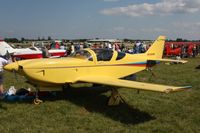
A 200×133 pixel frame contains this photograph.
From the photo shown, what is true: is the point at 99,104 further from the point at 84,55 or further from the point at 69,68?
the point at 84,55

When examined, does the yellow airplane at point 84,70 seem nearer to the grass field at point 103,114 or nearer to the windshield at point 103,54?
the windshield at point 103,54

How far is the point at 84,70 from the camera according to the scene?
10.1 meters

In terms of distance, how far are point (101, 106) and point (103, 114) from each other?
0.92 meters

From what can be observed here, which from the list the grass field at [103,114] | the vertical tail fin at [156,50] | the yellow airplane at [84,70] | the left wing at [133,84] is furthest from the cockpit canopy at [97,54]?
the vertical tail fin at [156,50]

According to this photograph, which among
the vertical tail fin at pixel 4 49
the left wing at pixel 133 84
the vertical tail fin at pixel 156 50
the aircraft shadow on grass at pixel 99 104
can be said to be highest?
the vertical tail fin at pixel 156 50

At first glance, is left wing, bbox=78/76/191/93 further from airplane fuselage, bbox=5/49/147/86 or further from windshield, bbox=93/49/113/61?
windshield, bbox=93/49/113/61

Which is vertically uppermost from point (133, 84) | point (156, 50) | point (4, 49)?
point (156, 50)

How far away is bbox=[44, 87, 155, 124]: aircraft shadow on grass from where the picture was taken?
8.02 meters

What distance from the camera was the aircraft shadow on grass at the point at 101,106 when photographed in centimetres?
802

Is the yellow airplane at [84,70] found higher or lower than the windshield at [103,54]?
lower

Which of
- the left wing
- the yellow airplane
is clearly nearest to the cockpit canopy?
the yellow airplane

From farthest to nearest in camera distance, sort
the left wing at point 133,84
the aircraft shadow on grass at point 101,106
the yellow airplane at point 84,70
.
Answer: the yellow airplane at point 84,70, the aircraft shadow on grass at point 101,106, the left wing at point 133,84

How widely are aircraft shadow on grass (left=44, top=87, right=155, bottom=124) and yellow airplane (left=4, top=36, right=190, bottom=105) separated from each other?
Answer: 0.42m

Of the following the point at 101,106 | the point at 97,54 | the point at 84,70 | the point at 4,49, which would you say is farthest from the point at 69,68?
the point at 4,49
